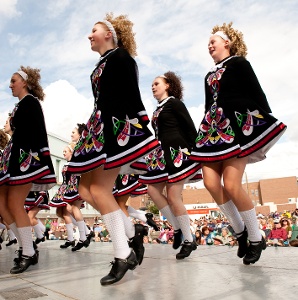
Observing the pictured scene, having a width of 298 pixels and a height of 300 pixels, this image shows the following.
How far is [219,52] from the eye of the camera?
326 centimetres

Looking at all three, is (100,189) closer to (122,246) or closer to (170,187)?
(122,246)

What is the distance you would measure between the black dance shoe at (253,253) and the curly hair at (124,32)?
190 cm

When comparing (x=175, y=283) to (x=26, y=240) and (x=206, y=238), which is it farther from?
(x=206, y=238)

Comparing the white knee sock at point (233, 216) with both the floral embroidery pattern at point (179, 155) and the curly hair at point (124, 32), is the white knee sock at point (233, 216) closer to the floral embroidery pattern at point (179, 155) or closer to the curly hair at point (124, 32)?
the floral embroidery pattern at point (179, 155)

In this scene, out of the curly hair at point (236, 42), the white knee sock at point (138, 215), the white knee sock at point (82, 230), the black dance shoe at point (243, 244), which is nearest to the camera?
the black dance shoe at point (243, 244)

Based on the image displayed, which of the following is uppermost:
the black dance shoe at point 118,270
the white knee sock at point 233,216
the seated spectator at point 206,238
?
the white knee sock at point 233,216

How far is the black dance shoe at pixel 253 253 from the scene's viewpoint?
2.73m

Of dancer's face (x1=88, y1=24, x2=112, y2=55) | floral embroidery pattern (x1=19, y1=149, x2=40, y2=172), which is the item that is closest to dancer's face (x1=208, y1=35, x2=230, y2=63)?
dancer's face (x1=88, y1=24, x2=112, y2=55)

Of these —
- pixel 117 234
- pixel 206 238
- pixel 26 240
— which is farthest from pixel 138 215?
pixel 206 238

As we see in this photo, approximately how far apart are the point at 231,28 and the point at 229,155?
1.42m

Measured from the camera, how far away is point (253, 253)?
2750mm

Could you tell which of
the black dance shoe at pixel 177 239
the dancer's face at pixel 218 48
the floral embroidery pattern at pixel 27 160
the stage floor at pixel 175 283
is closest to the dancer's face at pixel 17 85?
the floral embroidery pattern at pixel 27 160

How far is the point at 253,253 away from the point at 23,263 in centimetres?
206

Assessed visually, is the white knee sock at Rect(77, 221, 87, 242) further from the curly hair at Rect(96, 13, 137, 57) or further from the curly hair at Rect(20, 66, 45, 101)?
the curly hair at Rect(96, 13, 137, 57)
